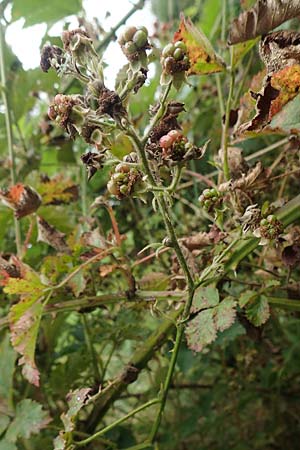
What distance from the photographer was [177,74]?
13.6 inches

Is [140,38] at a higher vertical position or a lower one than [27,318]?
higher

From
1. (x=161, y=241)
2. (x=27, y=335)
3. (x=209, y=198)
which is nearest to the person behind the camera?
(x=209, y=198)

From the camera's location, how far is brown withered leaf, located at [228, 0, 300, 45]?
39 cm

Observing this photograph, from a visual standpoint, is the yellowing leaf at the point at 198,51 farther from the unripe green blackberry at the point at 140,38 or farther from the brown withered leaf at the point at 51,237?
the brown withered leaf at the point at 51,237

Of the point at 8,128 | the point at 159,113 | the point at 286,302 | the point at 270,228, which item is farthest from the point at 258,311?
the point at 8,128

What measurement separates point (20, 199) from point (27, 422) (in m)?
0.22

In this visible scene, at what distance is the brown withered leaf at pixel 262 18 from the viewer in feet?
1.29

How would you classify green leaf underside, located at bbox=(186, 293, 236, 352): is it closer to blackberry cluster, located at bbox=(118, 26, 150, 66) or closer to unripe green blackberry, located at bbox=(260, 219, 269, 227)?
unripe green blackberry, located at bbox=(260, 219, 269, 227)

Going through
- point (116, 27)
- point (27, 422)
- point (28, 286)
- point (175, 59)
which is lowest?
point (27, 422)

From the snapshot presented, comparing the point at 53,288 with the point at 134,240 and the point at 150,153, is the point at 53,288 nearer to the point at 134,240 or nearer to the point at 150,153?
the point at 150,153

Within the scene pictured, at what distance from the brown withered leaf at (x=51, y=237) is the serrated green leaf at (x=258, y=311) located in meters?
0.21

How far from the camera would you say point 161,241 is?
69 centimetres

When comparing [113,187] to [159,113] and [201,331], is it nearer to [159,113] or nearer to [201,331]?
[159,113]

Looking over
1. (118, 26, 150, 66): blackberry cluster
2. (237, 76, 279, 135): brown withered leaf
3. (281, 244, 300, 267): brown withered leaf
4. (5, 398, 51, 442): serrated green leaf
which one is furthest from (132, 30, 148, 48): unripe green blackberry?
(5, 398, 51, 442): serrated green leaf
